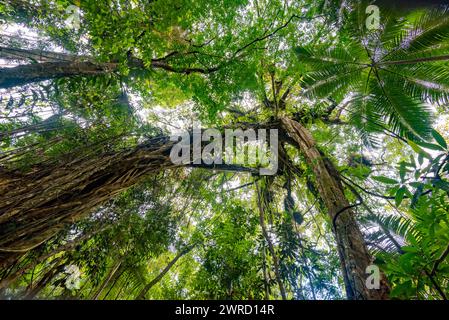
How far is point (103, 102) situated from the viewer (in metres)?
3.24

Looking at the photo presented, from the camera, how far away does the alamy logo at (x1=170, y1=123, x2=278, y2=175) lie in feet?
10.3

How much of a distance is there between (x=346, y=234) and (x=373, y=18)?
239cm

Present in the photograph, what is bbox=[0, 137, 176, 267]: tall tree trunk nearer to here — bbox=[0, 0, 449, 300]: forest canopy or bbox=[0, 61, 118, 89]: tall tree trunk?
bbox=[0, 0, 449, 300]: forest canopy

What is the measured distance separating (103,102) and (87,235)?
196 cm

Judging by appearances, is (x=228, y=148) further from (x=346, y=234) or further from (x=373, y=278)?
(x=373, y=278)

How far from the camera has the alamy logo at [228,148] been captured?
315 cm

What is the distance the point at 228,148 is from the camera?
146 inches

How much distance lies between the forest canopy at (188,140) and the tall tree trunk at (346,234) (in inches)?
0.5

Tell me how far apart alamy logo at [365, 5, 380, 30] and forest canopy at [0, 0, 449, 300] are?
10 mm

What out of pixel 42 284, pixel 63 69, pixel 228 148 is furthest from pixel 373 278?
pixel 63 69

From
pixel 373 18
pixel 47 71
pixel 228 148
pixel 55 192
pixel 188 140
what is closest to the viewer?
pixel 55 192

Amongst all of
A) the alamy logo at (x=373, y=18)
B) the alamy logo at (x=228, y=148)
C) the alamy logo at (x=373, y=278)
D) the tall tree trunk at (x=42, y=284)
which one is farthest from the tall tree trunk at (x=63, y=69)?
the alamy logo at (x=373, y=278)

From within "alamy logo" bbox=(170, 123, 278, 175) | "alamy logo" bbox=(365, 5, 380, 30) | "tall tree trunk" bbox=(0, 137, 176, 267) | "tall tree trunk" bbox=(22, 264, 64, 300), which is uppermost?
"alamy logo" bbox=(365, 5, 380, 30)

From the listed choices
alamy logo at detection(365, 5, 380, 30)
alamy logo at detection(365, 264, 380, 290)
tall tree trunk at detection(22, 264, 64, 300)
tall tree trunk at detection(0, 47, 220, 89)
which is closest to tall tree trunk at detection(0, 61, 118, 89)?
tall tree trunk at detection(0, 47, 220, 89)
